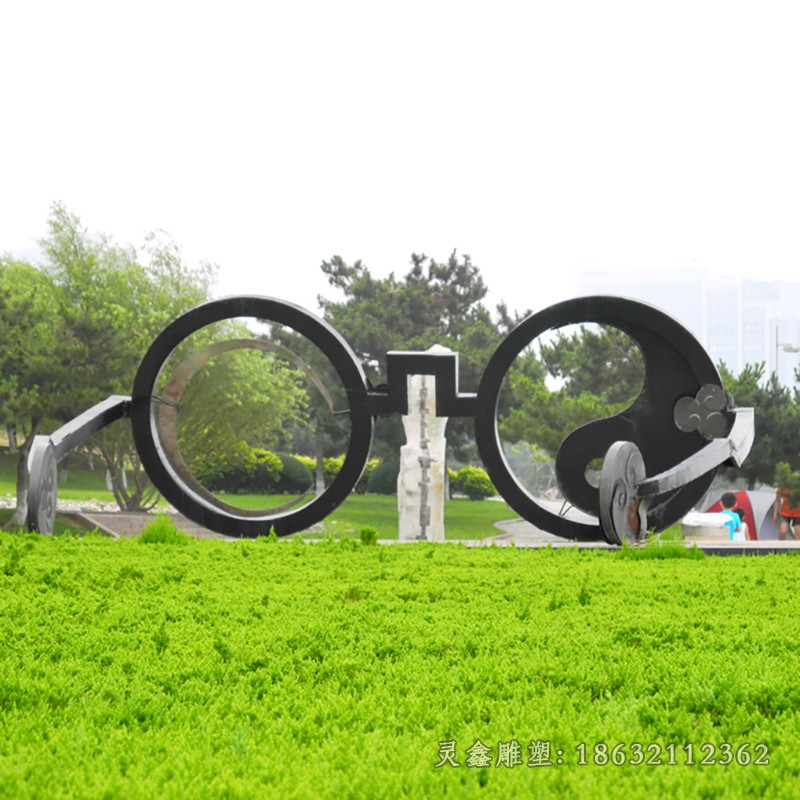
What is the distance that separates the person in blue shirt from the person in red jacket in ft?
3.20

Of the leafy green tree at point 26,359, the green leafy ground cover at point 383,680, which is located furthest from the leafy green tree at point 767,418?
the green leafy ground cover at point 383,680

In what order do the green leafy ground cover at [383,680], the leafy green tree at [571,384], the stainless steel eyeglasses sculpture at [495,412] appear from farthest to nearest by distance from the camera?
the leafy green tree at [571,384] → the stainless steel eyeglasses sculpture at [495,412] → the green leafy ground cover at [383,680]

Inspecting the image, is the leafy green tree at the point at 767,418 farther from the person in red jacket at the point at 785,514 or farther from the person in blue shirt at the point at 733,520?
the person in blue shirt at the point at 733,520

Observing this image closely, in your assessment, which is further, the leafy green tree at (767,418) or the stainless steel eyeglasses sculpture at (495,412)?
the leafy green tree at (767,418)

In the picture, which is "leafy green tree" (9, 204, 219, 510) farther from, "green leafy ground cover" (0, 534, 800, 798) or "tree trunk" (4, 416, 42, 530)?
"green leafy ground cover" (0, 534, 800, 798)

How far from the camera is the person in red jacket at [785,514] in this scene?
23.9 m

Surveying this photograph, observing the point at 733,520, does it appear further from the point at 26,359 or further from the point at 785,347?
the point at 26,359

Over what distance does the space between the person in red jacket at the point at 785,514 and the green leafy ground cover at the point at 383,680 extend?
18029 mm

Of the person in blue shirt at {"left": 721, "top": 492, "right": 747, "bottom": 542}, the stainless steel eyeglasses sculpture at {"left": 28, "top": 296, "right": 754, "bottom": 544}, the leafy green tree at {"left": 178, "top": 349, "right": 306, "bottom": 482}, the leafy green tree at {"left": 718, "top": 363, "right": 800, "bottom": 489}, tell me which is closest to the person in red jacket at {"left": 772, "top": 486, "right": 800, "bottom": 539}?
the leafy green tree at {"left": 718, "top": 363, "right": 800, "bottom": 489}

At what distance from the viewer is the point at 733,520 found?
65.5ft

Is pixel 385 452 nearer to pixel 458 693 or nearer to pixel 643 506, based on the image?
pixel 643 506

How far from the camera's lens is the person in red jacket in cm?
2385

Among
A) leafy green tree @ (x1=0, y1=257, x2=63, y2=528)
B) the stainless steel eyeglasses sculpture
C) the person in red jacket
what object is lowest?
the person in red jacket

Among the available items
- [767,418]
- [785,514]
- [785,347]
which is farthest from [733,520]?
[785,347]
